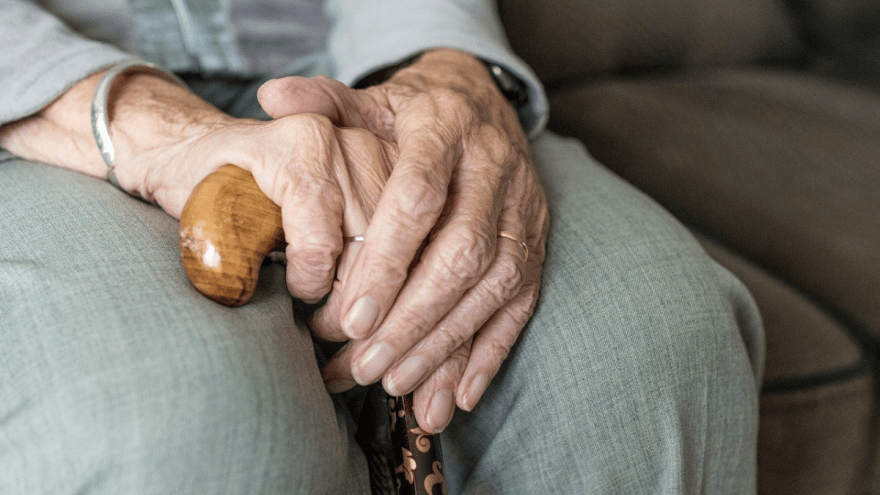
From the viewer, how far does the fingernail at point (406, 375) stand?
0.46 metres

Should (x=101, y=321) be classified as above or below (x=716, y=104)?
above

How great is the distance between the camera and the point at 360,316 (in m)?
0.43

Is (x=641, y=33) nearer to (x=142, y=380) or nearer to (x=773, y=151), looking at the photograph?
(x=773, y=151)

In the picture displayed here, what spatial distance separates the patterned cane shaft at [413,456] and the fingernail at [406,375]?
3 cm

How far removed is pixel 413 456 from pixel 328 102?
11.5 inches

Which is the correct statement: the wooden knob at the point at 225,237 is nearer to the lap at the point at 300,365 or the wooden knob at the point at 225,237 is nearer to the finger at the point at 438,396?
the lap at the point at 300,365

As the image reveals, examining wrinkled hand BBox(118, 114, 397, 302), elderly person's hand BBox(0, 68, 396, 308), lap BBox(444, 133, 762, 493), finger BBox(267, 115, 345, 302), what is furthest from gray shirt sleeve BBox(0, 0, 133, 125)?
lap BBox(444, 133, 762, 493)

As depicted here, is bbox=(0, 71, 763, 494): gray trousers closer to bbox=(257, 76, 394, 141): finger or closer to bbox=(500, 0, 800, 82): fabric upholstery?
bbox=(257, 76, 394, 141): finger

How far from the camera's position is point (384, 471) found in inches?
20.5

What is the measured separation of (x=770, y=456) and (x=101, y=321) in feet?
2.37

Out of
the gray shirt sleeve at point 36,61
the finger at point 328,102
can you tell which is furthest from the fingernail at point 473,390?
the gray shirt sleeve at point 36,61

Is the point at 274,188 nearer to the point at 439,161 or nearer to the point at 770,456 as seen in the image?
the point at 439,161

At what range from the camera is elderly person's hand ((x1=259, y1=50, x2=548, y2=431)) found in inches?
17.4

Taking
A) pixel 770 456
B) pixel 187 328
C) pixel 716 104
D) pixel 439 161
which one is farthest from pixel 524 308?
pixel 716 104
